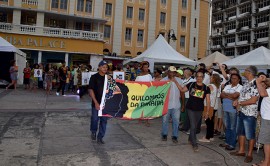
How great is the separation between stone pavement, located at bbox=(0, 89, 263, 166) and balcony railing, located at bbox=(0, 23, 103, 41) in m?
20.6

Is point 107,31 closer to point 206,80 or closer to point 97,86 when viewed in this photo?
point 206,80

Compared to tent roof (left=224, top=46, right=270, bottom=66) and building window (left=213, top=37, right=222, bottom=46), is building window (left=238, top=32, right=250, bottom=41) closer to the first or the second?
building window (left=213, top=37, right=222, bottom=46)

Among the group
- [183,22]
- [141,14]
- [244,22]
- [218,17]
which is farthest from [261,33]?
[141,14]

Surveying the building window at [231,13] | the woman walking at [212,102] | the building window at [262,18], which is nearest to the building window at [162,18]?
the building window at [262,18]

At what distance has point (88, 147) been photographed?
5582 millimetres

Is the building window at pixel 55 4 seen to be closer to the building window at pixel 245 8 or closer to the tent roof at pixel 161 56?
the tent roof at pixel 161 56

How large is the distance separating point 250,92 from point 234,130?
3.83 feet

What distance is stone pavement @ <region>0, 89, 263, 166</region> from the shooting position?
4.83 metres

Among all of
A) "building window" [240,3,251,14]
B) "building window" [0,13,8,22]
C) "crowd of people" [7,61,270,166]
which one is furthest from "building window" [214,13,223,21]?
"crowd of people" [7,61,270,166]

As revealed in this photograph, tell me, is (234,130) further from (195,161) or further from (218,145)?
(195,161)

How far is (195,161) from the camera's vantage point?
16.7 feet

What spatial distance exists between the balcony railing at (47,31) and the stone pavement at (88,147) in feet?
67.7

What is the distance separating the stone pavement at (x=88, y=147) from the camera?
483 centimetres

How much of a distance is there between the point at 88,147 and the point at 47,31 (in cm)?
2415
